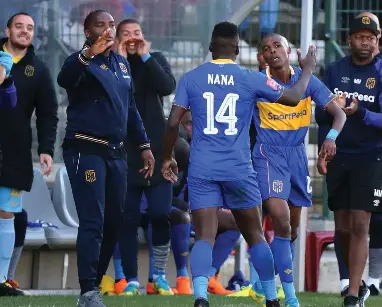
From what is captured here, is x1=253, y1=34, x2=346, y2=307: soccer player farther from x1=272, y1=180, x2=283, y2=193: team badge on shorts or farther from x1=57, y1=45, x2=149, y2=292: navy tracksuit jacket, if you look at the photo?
x1=57, y1=45, x2=149, y2=292: navy tracksuit jacket

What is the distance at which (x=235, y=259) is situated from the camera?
43.5 feet

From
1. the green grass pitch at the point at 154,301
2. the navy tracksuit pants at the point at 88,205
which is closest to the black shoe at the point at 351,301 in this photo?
the green grass pitch at the point at 154,301

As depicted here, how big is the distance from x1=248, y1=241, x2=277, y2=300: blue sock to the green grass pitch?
3.78ft

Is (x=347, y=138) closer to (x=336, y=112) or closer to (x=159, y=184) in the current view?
(x=336, y=112)

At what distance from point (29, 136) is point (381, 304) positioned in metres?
3.28

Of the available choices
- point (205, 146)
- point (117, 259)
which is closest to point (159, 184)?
point (117, 259)

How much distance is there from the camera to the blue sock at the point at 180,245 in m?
12.1

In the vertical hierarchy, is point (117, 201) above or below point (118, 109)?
below

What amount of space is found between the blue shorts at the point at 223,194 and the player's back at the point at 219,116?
50 mm

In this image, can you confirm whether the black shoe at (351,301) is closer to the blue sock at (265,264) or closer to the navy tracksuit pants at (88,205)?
the blue sock at (265,264)

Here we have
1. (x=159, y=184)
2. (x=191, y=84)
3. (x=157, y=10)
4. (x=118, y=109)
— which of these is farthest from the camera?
(x=157, y=10)

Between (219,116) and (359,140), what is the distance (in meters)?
2.36

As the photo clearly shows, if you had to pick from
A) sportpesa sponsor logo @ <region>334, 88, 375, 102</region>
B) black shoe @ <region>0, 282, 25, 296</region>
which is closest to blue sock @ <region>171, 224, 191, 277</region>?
black shoe @ <region>0, 282, 25, 296</region>

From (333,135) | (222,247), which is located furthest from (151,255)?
(333,135)
